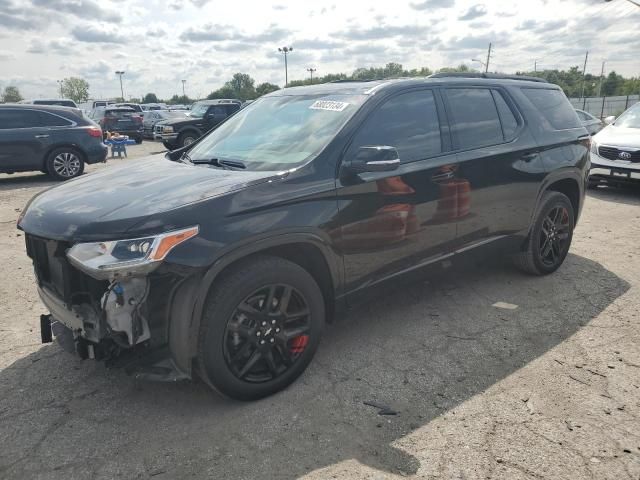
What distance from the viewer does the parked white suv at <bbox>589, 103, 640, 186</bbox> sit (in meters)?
8.42

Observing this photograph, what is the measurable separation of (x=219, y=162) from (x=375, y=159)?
3.49ft

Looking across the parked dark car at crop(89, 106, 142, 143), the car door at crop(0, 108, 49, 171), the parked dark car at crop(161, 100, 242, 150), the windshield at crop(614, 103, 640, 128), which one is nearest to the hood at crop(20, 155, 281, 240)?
the car door at crop(0, 108, 49, 171)

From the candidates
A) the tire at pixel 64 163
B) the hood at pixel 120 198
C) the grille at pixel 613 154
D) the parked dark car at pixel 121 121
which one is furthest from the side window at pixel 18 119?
the parked dark car at pixel 121 121

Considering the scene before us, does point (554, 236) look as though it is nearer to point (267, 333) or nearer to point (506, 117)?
point (506, 117)

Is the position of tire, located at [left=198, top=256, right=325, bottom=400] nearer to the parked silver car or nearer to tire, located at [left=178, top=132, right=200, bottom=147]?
the parked silver car

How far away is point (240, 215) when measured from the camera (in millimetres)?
2650

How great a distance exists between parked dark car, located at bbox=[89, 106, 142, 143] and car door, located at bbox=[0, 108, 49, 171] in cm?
1185

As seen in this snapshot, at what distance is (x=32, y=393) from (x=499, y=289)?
374 centimetres

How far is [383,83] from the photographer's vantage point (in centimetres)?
355

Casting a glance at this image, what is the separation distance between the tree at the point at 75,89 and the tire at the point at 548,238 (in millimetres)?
114961

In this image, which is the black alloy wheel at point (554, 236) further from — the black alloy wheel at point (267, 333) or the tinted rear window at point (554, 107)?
the black alloy wheel at point (267, 333)

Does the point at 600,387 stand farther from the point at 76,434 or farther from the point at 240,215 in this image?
the point at 76,434

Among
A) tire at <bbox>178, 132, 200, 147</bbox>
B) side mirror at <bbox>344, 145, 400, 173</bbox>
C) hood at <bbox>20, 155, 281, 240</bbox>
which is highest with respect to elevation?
side mirror at <bbox>344, 145, 400, 173</bbox>

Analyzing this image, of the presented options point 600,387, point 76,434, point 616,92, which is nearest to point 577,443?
point 600,387
